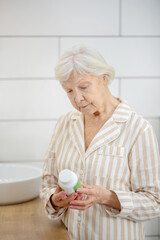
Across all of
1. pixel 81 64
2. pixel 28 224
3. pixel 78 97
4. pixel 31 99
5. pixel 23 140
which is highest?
pixel 81 64

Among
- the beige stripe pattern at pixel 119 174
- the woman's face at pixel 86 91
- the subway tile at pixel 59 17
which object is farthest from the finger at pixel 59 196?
the subway tile at pixel 59 17

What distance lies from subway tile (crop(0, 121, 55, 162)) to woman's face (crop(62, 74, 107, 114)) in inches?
29.2

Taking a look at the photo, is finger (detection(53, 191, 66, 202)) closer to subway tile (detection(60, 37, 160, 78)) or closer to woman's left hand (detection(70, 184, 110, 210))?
woman's left hand (detection(70, 184, 110, 210))

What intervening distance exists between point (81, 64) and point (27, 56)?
0.79m

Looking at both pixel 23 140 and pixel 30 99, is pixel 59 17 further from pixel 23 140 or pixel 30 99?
pixel 23 140

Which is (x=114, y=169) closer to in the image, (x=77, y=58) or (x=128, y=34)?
(x=77, y=58)

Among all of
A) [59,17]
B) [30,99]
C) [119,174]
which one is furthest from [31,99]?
[119,174]

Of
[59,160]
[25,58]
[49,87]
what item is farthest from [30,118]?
[59,160]

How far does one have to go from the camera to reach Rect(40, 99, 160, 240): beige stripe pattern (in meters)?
1.23

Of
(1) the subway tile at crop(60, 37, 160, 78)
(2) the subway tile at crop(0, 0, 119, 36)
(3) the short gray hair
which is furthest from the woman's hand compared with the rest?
(2) the subway tile at crop(0, 0, 119, 36)

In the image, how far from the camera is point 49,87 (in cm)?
200

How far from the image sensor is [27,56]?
1.97 m

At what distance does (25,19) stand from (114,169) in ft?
3.56

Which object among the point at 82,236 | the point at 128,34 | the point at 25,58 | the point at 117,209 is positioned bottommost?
the point at 82,236
